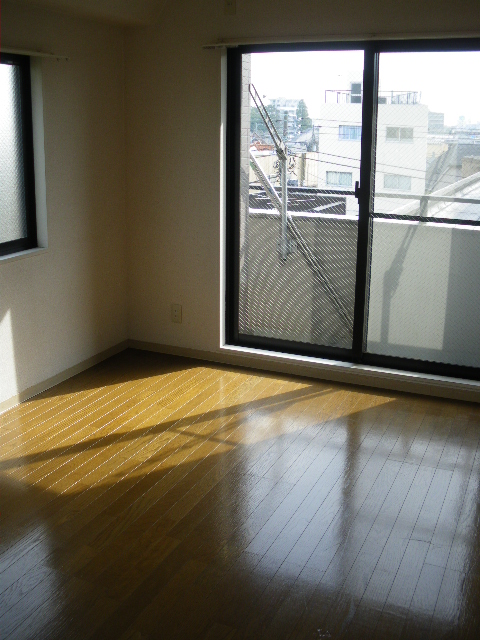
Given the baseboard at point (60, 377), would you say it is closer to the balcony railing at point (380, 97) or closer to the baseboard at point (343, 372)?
the baseboard at point (343, 372)

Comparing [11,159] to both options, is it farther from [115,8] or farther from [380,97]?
[380,97]

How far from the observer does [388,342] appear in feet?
15.8

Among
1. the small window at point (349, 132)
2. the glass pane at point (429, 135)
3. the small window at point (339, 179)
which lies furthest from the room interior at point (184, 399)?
the small window at point (339, 179)

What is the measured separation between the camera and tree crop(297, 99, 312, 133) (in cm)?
471

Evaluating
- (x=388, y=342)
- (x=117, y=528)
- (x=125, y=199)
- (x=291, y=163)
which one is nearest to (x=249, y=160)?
(x=291, y=163)

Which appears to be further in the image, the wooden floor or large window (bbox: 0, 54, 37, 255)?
large window (bbox: 0, 54, 37, 255)

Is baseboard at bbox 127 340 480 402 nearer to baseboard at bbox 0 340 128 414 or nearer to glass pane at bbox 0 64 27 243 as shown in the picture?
baseboard at bbox 0 340 128 414

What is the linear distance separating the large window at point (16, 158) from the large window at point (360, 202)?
1284 mm

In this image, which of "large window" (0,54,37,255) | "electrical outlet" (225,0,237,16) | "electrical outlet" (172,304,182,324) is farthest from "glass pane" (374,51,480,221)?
"large window" (0,54,37,255)

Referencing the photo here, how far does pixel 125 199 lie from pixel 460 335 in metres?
2.39

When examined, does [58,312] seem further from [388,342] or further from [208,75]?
[388,342]

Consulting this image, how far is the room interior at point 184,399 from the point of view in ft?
9.06

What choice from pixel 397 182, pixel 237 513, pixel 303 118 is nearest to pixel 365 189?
pixel 397 182

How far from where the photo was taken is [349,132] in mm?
4605
